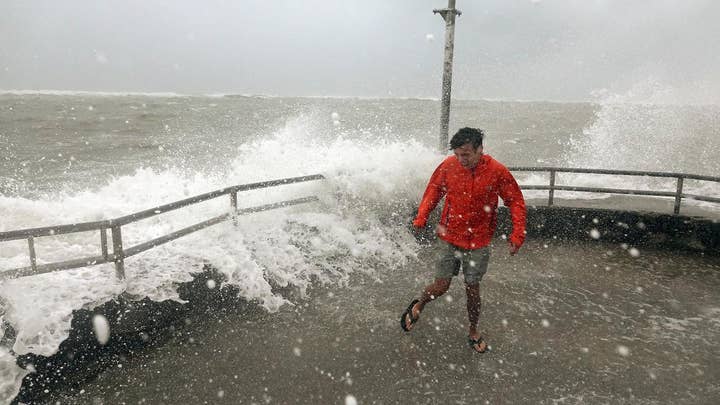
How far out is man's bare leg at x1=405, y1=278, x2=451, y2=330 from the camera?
429cm

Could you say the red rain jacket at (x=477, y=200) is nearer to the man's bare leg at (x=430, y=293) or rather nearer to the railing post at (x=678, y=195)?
the man's bare leg at (x=430, y=293)

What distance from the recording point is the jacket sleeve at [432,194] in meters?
4.15

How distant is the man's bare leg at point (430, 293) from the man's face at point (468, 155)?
3.73 ft

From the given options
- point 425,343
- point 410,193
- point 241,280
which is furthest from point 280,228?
point 425,343

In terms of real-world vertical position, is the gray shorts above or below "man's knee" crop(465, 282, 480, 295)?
above

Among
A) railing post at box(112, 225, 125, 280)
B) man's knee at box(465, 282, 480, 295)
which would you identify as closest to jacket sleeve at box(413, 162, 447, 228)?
man's knee at box(465, 282, 480, 295)

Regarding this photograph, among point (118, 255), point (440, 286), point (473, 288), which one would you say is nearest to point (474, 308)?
point (473, 288)

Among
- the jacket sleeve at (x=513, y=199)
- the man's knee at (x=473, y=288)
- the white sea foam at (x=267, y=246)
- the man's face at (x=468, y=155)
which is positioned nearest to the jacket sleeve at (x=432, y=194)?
the man's face at (x=468, y=155)

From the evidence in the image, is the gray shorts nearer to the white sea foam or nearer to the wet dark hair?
the wet dark hair

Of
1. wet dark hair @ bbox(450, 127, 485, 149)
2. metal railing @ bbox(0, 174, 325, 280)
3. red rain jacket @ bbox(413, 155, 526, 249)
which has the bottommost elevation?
metal railing @ bbox(0, 174, 325, 280)

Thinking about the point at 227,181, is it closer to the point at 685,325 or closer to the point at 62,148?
the point at 685,325

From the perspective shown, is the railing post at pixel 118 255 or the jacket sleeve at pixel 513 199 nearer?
the jacket sleeve at pixel 513 199

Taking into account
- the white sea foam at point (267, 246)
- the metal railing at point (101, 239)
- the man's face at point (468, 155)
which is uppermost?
the man's face at point (468, 155)

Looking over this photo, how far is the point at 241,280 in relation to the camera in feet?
18.3
